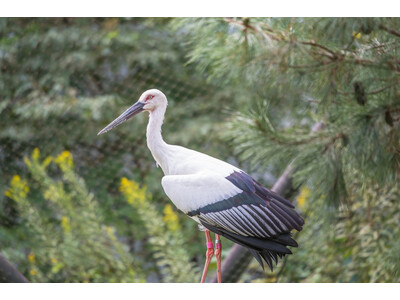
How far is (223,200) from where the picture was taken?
876 mm

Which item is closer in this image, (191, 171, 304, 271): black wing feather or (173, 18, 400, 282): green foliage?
(191, 171, 304, 271): black wing feather

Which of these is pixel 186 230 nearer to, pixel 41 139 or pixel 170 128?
pixel 170 128

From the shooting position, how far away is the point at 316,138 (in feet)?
4.02

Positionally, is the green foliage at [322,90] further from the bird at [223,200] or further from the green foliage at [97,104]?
the green foliage at [97,104]

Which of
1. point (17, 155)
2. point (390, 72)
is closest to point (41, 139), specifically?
point (17, 155)

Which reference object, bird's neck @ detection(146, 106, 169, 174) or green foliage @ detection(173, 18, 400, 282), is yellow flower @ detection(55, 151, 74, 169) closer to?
green foliage @ detection(173, 18, 400, 282)

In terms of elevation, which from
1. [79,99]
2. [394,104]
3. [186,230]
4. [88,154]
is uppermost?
[394,104]

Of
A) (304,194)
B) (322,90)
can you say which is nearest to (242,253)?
(304,194)

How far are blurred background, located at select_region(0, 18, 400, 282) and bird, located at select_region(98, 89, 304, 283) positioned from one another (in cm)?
31

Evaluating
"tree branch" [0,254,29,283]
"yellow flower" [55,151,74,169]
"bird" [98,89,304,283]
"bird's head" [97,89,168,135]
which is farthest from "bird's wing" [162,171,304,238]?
"yellow flower" [55,151,74,169]

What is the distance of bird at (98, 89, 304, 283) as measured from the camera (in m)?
0.85

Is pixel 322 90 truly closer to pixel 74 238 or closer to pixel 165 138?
pixel 165 138

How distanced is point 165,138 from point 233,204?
0.90 m

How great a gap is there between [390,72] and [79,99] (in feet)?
3.23
